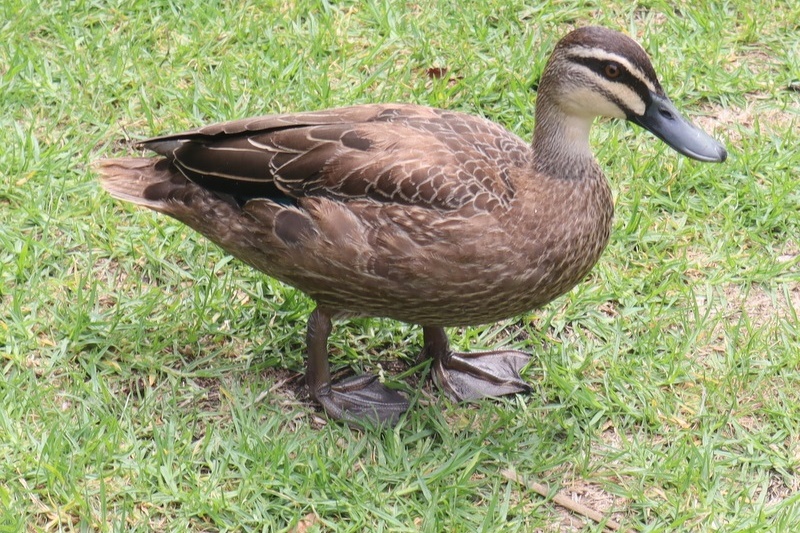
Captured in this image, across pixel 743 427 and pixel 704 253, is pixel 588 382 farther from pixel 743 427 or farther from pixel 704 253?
pixel 704 253

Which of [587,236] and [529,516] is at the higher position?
[587,236]

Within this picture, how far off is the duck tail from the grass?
455mm

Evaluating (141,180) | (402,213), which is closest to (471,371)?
(402,213)

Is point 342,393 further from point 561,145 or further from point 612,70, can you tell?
point 612,70

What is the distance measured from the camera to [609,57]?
3.76 m

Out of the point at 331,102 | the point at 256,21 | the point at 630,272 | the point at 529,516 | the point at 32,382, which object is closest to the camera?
the point at 529,516

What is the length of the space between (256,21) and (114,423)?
2.54m

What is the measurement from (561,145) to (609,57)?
1.21 feet

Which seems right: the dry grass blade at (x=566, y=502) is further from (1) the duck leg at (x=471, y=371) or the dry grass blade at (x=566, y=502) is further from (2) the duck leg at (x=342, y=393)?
(2) the duck leg at (x=342, y=393)

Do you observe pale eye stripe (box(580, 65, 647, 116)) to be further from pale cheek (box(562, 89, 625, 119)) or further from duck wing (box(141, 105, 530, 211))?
duck wing (box(141, 105, 530, 211))

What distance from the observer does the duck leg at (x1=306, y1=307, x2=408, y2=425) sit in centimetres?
414

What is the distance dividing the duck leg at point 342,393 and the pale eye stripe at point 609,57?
1286 millimetres

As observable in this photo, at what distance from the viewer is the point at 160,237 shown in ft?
15.7

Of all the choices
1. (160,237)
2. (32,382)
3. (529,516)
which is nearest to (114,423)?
(32,382)
